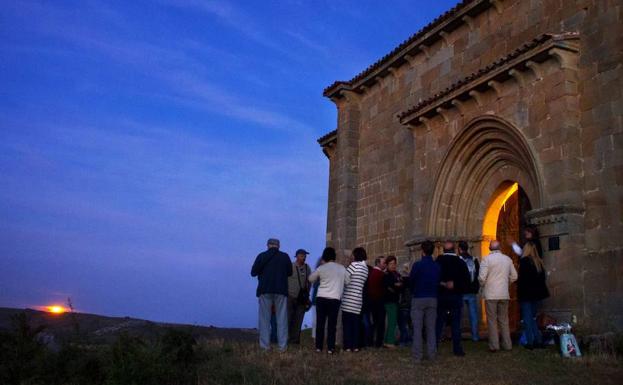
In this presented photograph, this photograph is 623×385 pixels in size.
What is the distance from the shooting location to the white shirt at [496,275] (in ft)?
30.1

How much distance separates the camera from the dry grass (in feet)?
22.5

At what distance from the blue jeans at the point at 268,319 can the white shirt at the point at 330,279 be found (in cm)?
59

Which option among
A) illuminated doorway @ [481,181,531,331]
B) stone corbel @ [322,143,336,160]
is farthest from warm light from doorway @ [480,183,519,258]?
stone corbel @ [322,143,336,160]

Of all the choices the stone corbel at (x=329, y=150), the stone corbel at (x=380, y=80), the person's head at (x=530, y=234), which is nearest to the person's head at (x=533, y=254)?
the person's head at (x=530, y=234)

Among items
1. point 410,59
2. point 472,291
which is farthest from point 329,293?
point 410,59

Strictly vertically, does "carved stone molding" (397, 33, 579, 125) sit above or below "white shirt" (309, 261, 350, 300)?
above

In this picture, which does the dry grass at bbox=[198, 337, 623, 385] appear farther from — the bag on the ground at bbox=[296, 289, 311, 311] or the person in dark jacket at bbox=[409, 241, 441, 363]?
the bag on the ground at bbox=[296, 289, 311, 311]

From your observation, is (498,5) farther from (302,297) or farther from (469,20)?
(302,297)

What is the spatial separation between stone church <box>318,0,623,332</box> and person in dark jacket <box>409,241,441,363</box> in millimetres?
2101

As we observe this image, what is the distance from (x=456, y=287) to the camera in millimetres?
9234

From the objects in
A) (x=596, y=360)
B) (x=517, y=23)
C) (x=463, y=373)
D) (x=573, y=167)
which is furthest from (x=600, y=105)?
(x=463, y=373)

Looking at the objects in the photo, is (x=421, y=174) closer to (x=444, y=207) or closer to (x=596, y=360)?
(x=444, y=207)

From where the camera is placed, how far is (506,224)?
40.8ft

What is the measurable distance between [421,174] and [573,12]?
4.35m
